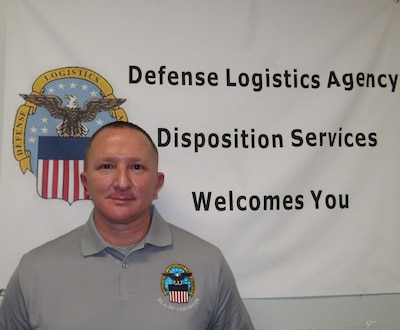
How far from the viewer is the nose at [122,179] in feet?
3.43

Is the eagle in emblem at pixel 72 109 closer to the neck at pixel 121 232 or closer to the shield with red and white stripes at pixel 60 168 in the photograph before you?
the shield with red and white stripes at pixel 60 168

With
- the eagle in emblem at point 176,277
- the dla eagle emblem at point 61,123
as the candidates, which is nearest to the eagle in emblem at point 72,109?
the dla eagle emblem at point 61,123

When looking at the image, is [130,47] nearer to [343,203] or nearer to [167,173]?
[167,173]

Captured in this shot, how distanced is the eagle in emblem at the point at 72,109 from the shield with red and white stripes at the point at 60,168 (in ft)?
0.12

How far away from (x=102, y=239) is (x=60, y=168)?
39 centimetres

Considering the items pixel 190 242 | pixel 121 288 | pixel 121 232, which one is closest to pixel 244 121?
pixel 190 242

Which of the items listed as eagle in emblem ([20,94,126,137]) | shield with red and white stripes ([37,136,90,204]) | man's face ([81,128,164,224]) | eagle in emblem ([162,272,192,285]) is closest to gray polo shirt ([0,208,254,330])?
eagle in emblem ([162,272,192,285])

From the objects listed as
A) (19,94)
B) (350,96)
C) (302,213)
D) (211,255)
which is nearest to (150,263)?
(211,255)

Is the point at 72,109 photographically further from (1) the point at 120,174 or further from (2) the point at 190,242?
(2) the point at 190,242

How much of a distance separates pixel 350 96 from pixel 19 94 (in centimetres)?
130

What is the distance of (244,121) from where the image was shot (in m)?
1.42

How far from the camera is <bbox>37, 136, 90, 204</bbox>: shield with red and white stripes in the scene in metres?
1.32

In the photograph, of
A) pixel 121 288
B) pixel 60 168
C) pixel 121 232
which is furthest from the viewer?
pixel 60 168

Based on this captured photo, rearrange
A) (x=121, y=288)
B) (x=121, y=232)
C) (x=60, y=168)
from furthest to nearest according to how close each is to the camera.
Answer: (x=60, y=168), (x=121, y=232), (x=121, y=288)
